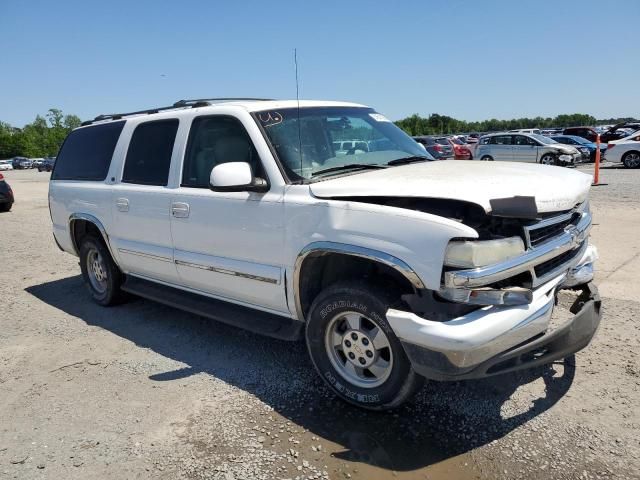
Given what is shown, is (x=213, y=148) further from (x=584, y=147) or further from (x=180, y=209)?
(x=584, y=147)

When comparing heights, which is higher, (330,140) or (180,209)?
(330,140)

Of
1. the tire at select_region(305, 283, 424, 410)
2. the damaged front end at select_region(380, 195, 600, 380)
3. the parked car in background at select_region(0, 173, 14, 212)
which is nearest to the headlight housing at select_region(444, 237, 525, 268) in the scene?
the damaged front end at select_region(380, 195, 600, 380)

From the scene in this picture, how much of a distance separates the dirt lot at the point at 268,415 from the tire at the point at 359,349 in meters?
0.18

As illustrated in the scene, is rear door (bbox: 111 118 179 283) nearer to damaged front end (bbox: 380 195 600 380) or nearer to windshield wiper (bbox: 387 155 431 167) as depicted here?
windshield wiper (bbox: 387 155 431 167)

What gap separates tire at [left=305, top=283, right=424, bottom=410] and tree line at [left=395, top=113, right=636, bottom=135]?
79087 mm

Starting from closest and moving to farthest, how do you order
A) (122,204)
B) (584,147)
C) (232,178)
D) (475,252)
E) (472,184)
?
1. (475,252)
2. (472,184)
3. (232,178)
4. (122,204)
5. (584,147)

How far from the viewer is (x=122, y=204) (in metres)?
4.86

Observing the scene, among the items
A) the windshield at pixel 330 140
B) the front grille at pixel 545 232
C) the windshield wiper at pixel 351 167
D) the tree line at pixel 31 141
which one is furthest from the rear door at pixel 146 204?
the tree line at pixel 31 141

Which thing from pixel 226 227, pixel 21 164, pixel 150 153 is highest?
pixel 150 153

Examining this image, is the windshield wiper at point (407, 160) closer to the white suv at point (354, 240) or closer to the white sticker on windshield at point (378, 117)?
the white suv at point (354, 240)

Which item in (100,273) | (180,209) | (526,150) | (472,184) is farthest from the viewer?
(526,150)

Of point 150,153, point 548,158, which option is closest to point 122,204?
point 150,153

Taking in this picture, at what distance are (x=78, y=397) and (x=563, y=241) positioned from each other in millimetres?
3497

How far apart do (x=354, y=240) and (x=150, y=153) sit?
257 centimetres
